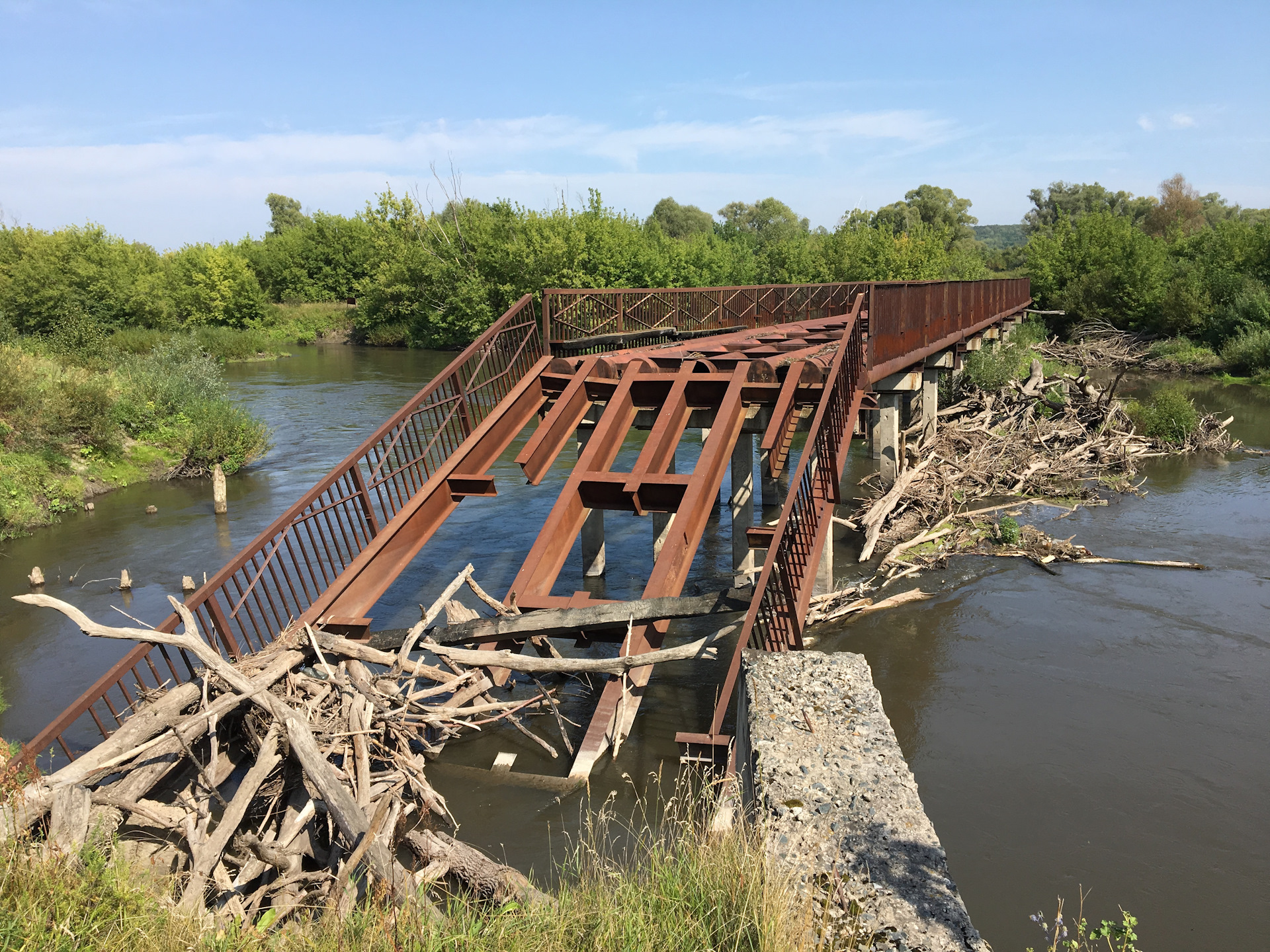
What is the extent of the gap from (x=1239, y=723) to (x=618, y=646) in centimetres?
595

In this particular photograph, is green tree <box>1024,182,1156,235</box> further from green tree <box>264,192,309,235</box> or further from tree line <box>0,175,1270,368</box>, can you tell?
green tree <box>264,192,309,235</box>

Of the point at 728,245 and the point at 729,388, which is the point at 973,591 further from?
the point at 728,245

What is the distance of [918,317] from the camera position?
1378 cm

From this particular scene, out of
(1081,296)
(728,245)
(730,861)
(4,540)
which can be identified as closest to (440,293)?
(728,245)

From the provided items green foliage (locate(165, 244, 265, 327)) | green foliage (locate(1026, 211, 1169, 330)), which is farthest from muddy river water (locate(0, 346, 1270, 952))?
green foliage (locate(165, 244, 265, 327))

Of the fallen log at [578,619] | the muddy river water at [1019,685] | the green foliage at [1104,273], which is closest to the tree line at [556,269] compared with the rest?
the green foliage at [1104,273]

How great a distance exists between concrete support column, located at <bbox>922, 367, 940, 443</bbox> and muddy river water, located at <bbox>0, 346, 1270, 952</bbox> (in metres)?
3.27

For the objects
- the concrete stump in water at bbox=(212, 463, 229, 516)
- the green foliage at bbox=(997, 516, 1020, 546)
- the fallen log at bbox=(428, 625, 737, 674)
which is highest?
the fallen log at bbox=(428, 625, 737, 674)

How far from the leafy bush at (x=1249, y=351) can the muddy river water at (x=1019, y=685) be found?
1618 centimetres

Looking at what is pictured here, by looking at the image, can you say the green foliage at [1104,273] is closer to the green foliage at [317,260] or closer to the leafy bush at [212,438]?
the leafy bush at [212,438]

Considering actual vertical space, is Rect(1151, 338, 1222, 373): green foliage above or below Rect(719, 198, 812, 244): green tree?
below

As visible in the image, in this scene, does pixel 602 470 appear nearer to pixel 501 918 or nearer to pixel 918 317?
pixel 501 918

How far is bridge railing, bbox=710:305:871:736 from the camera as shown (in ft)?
19.2

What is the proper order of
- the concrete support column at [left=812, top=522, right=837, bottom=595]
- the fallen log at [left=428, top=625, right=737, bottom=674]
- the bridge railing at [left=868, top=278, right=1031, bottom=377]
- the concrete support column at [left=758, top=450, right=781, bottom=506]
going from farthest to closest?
the concrete support column at [left=758, top=450, right=781, bottom=506]
the bridge railing at [left=868, top=278, right=1031, bottom=377]
the concrete support column at [left=812, top=522, right=837, bottom=595]
the fallen log at [left=428, top=625, right=737, bottom=674]
